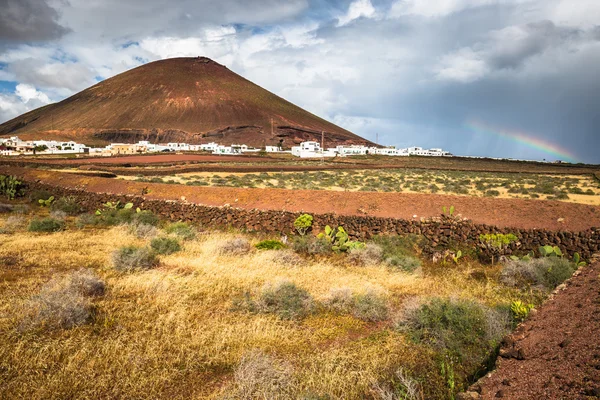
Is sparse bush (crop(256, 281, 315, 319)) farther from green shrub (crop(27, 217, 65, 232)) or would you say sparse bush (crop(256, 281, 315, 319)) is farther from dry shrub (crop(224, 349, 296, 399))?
green shrub (crop(27, 217, 65, 232))

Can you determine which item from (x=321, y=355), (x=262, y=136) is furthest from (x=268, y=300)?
(x=262, y=136)

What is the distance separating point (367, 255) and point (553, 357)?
298 inches

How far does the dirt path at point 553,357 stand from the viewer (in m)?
3.43

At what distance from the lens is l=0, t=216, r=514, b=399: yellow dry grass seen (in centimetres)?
494

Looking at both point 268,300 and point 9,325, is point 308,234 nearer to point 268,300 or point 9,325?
point 268,300

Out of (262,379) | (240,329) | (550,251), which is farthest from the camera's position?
(550,251)

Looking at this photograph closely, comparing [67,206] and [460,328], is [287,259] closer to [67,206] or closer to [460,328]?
[460,328]

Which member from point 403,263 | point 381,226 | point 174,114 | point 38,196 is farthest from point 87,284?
point 174,114

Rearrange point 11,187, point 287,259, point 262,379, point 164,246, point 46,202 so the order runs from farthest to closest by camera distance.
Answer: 1. point 11,187
2. point 46,202
3. point 164,246
4. point 287,259
5. point 262,379

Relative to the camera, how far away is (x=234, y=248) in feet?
39.8

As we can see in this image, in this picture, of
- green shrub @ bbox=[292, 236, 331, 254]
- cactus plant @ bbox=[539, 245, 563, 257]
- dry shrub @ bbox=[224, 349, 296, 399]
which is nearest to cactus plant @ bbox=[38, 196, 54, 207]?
green shrub @ bbox=[292, 236, 331, 254]

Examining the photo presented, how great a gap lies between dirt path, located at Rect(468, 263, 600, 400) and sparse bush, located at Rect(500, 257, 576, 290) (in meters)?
3.77

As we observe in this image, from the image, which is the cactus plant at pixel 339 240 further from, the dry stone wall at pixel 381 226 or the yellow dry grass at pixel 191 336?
the yellow dry grass at pixel 191 336

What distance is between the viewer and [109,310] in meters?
7.00
